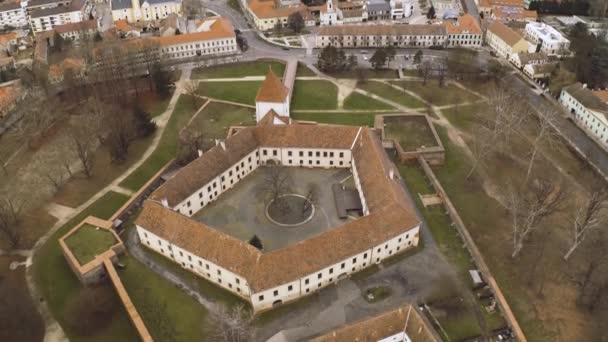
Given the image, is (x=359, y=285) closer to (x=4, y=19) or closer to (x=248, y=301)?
(x=248, y=301)

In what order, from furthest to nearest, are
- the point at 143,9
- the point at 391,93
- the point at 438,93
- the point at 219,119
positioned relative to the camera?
the point at 143,9
the point at 391,93
the point at 438,93
the point at 219,119

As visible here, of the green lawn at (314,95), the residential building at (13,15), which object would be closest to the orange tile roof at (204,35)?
the green lawn at (314,95)

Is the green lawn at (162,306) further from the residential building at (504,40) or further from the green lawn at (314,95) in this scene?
the residential building at (504,40)

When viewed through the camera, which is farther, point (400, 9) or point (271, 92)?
point (400, 9)

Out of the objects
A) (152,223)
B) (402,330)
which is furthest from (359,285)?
(152,223)

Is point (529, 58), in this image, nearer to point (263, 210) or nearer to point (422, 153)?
point (422, 153)

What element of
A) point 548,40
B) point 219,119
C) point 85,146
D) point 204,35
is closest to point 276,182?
point 219,119

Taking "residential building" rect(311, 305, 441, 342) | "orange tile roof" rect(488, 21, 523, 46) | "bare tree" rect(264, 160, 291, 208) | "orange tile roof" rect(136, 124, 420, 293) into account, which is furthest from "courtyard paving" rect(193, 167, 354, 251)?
"orange tile roof" rect(488, 21, 523, 46)
